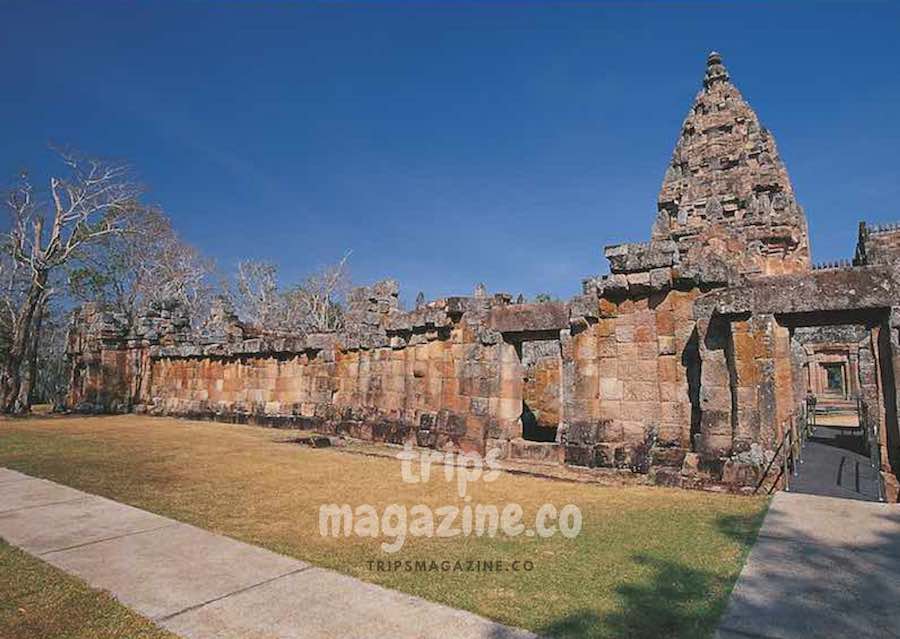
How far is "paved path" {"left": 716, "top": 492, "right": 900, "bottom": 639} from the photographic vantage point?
3.09 meters

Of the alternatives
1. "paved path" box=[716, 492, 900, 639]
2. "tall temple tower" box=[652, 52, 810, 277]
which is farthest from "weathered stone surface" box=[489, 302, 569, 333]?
"tall temple tower" box=[652, 52, 810, 277]

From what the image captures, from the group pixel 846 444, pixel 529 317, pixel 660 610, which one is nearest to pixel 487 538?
pixel 660 610

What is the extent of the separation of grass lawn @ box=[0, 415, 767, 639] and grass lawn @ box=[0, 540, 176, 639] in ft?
4.41

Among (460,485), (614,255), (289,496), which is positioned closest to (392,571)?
(289,496)

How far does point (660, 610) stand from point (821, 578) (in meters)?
1.32

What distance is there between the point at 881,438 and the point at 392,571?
6170 mm

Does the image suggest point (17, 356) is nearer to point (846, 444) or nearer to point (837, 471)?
point (837, 471)

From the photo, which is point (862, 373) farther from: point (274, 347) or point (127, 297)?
point (127, 297)

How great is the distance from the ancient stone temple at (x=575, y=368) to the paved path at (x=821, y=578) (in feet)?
5.50

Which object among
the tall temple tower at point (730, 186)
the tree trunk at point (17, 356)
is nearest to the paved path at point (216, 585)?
the tree trunk at point (17, 356)

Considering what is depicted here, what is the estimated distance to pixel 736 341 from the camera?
7.01 meters

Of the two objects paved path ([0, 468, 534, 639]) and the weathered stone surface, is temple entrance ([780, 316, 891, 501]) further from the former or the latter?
paved path ([0, 468, 534, 639])

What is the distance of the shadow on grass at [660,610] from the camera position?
3049mm

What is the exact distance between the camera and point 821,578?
3762 mm
